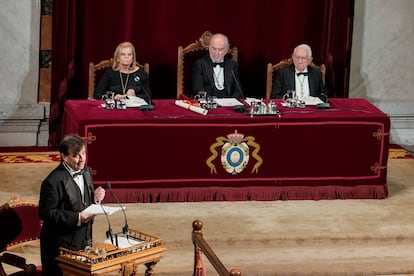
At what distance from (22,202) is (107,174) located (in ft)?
7.55

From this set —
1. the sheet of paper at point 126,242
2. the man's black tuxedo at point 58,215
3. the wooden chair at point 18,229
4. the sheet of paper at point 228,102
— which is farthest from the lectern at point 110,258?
the sheet of paper at point 228,102

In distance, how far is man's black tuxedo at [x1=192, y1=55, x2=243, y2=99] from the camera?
32.9 feet

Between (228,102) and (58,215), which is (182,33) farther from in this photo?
(58,215)

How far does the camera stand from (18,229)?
6359 mm

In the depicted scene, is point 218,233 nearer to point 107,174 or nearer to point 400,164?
point 107,174

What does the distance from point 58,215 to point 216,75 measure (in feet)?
14.1

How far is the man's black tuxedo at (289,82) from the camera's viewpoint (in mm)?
10000

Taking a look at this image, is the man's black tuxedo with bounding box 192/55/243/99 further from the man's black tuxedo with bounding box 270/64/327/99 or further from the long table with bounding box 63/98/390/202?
the long table with bounding box 63/98/390/202

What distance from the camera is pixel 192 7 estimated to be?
1048cm

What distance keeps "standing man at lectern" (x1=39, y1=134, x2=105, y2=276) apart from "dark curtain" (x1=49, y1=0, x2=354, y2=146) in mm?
4197

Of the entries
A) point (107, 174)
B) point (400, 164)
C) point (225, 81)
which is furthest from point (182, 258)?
point (400, 164)

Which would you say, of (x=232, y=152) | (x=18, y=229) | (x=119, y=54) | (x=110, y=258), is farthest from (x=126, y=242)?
(x=119, y=54)

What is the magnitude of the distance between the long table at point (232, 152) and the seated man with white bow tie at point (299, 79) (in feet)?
2.58

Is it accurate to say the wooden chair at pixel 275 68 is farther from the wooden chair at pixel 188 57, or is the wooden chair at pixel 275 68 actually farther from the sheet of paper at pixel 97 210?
the sheet of paper at pixel 97 210
